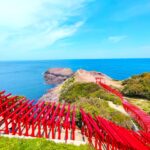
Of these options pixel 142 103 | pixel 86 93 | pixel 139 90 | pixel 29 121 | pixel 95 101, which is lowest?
pixel 142 103

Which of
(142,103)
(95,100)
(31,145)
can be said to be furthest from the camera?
(142,103)

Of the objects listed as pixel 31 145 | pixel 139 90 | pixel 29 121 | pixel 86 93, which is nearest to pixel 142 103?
pixel 139 90

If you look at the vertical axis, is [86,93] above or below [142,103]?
above

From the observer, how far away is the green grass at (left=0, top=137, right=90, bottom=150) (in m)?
8.30

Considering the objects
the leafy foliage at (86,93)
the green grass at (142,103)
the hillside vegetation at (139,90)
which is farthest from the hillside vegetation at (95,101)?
the hillside vegetation at (139,90)

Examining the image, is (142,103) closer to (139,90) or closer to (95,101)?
(139,90)

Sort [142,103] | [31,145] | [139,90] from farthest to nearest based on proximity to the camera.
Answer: [139,90] → [142,103] → [31,145]

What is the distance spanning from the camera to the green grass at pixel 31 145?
8297 mm

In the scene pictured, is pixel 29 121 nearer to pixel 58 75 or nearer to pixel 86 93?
pixel 86 93

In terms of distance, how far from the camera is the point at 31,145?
27.8 ft

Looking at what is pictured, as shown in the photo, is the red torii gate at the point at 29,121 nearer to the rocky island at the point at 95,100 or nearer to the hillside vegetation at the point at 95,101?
the hillside vegetation at the point at 95,101

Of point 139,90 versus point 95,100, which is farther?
point 139,90

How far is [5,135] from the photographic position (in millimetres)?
9680

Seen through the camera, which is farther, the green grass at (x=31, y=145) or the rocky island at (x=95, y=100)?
the rocky island at (x=95, y=100)
